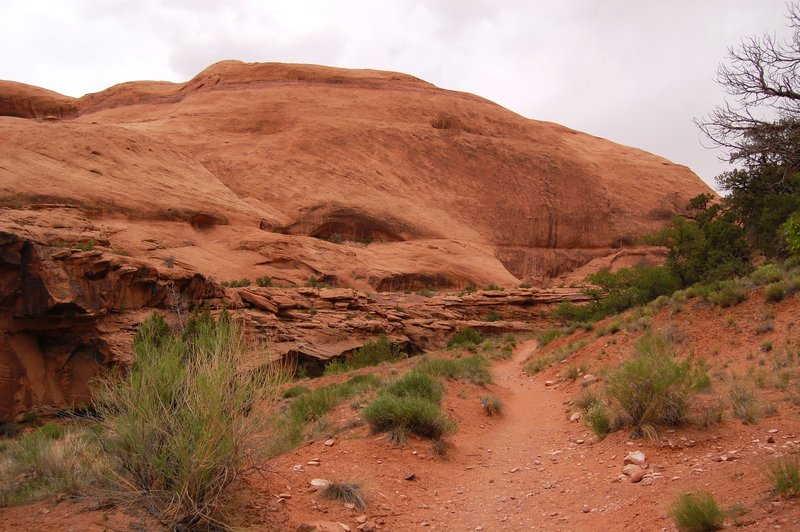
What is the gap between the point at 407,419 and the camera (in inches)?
344

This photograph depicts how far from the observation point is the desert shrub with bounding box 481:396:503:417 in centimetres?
1134

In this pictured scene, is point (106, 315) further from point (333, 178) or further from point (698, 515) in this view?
point (333, 178)

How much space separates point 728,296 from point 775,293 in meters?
1.06

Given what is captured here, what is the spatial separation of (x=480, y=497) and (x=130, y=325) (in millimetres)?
16700

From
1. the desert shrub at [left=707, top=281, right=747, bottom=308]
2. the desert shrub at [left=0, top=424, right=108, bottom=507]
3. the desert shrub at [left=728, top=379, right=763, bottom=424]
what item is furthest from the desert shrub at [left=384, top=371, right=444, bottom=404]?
the desert shrub at [left=707, top=281, right=747, bottom=308]

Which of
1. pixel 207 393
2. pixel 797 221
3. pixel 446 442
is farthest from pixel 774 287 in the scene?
pixel 207 393

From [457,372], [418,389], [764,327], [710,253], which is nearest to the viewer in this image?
[418,389]

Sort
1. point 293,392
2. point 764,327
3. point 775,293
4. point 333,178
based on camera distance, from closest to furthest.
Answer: point 764,327, point 775,293, point 293,392, point 333,178

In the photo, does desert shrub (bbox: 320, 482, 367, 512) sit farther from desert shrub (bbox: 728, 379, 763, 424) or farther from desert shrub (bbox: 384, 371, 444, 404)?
desert shrub (bbox: 728, 379, 763, 424)

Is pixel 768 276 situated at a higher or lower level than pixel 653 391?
higher

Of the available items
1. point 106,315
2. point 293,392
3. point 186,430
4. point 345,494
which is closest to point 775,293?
point 345,494

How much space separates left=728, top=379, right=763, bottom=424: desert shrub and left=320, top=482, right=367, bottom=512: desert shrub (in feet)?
15.3

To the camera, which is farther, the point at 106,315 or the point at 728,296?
the point at 106,315

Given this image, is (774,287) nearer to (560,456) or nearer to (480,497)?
(560,456)
